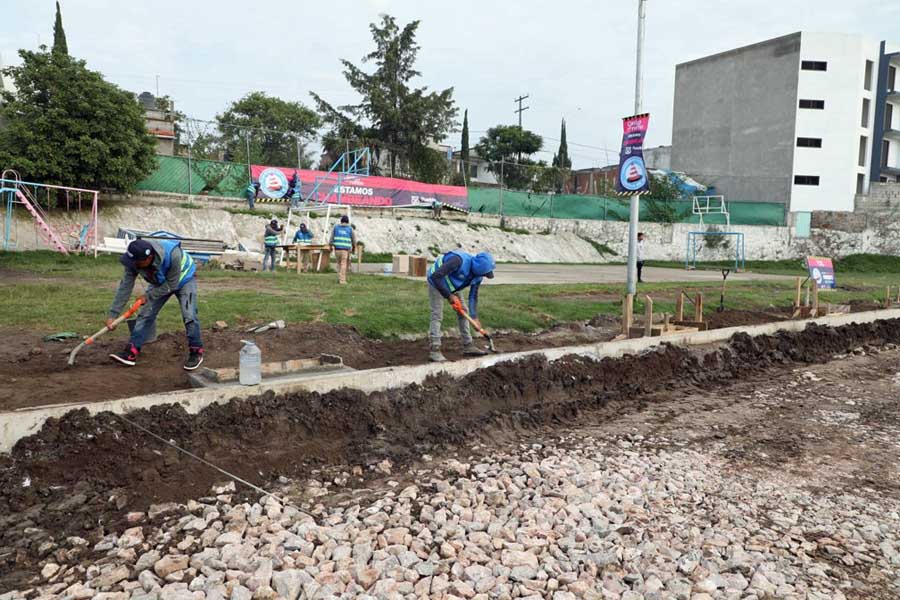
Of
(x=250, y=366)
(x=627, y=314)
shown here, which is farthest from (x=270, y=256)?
(x=250, y=366)

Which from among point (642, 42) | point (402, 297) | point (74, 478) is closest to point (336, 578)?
point (74, 478)

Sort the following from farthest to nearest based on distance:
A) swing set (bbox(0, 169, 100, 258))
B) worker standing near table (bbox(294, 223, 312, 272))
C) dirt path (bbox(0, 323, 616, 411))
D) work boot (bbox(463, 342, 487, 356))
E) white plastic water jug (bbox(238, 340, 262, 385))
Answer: swing set (bbox(0, 169, 100, 258)) → worker standing near table (bbox(294, 223, 312, 272)) → work boot (bbox(463, 342, 487, 356)) → white plastic water jug (bbox(238, 340, 262, 385)) → dirt path (bbox(0, 323, 616, 411))

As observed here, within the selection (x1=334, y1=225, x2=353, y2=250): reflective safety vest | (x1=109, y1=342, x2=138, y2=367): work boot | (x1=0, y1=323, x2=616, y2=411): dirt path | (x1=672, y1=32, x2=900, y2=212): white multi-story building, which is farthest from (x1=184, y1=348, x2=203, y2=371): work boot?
(x1=672, y1=32, x2=900, y2=212): white multi-story building

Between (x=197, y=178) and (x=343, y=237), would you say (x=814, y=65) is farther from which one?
(x=343, y=237)

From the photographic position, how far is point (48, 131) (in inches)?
702

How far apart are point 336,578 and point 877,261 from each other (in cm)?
4202

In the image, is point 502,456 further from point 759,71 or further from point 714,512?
point 759,71

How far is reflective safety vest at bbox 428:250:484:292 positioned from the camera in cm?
707

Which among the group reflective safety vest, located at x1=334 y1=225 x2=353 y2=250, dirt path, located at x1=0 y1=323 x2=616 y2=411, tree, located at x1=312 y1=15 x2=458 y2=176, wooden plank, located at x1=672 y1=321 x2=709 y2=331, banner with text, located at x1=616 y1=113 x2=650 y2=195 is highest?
tree, located at x1=312 y1=15 x2=458 y2=176

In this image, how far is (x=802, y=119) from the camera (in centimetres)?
3941

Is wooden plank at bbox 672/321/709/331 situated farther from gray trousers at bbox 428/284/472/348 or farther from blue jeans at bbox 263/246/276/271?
blue jeans at bbox 263/246/276/271

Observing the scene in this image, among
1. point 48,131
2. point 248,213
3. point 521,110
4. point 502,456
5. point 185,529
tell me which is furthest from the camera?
point 521,110

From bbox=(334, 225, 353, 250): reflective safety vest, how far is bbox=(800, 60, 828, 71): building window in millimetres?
36989

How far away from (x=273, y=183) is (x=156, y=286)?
18.8 m
